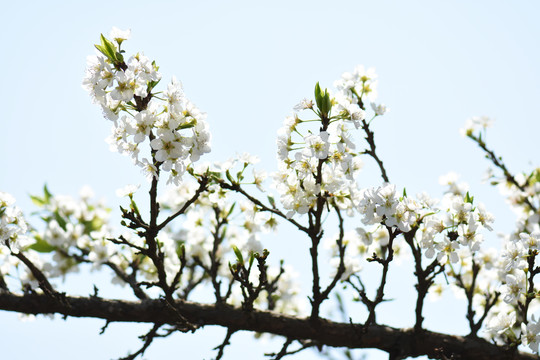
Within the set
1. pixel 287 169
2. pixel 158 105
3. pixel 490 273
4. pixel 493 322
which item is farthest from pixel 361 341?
pixel 490 273

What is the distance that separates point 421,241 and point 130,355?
2.01 m

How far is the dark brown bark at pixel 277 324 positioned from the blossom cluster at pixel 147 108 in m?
1.07

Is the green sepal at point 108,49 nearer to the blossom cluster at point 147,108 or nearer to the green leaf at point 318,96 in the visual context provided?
the blossom cluster at point 147,108

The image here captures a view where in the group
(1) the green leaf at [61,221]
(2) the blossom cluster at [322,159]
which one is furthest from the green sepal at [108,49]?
(1) the green leaf at [61,221]

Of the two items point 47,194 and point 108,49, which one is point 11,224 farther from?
point 47,194

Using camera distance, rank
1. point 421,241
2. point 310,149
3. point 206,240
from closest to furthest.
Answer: point 310,149
point 421,241
point 206,240

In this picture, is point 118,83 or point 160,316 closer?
point 118,83

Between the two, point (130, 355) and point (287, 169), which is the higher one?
point (287, 169)

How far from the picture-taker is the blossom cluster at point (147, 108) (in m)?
2.71

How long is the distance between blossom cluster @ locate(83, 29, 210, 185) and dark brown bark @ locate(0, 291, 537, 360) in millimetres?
1066

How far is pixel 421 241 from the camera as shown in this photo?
124 inches

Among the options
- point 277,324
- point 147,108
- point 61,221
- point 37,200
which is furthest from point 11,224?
point 37,200

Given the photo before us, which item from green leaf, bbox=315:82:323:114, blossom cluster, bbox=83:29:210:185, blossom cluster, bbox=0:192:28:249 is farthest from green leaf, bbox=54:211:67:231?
green leaf, bbox=315:82:323:114

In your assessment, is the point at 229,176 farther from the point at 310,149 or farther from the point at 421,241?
the point at 421,241
